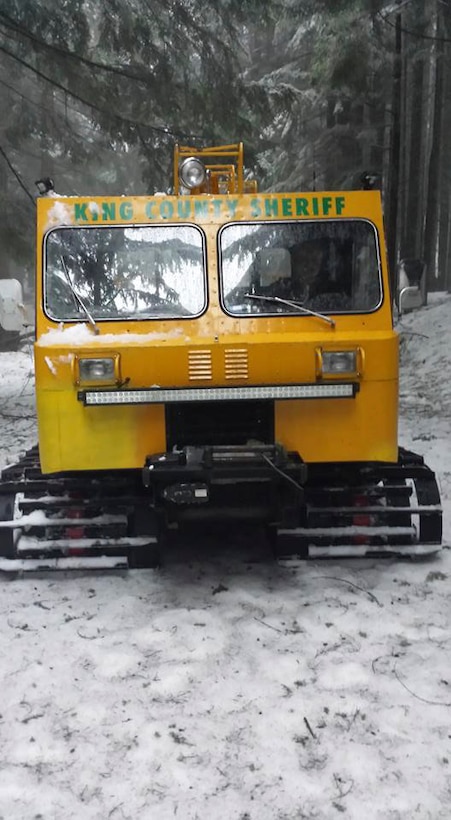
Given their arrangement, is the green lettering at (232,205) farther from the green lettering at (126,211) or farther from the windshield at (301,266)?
the green lettering at (126,211)

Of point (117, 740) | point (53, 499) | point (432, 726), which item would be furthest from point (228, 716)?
point (53, 499)

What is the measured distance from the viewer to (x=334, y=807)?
107 inches

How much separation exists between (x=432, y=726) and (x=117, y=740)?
4.90 feet

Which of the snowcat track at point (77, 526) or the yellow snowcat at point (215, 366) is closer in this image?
the yellow snowcat at point (215, 366)

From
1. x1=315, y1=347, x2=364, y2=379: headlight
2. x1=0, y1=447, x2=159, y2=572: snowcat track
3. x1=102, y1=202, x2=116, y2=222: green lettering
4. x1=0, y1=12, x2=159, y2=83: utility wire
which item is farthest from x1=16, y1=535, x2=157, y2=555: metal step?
x1=0, y1=12, x2=159, y2=83: utility wire

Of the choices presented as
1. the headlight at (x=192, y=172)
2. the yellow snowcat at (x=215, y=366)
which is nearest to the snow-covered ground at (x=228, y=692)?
the yellow snowcat at (x=215, y=366)

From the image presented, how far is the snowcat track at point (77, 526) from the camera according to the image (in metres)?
5.03

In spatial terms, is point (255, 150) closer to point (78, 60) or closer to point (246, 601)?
point (78, 60)

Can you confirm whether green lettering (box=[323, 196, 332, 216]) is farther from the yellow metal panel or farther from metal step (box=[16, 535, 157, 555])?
metal step (box=[16, 535, 157, 555])

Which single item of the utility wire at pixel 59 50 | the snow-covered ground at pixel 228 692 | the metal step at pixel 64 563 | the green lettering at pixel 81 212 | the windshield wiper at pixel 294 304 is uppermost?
the utility wire at pixel 59 50

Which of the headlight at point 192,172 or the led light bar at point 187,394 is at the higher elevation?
the headlight at point 192,172

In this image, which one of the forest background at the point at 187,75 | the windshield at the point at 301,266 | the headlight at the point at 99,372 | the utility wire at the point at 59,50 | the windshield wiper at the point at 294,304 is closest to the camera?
the headlight at the point at 99,372

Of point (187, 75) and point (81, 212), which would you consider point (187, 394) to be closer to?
point (81, 212)

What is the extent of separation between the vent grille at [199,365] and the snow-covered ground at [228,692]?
1.51 metres
